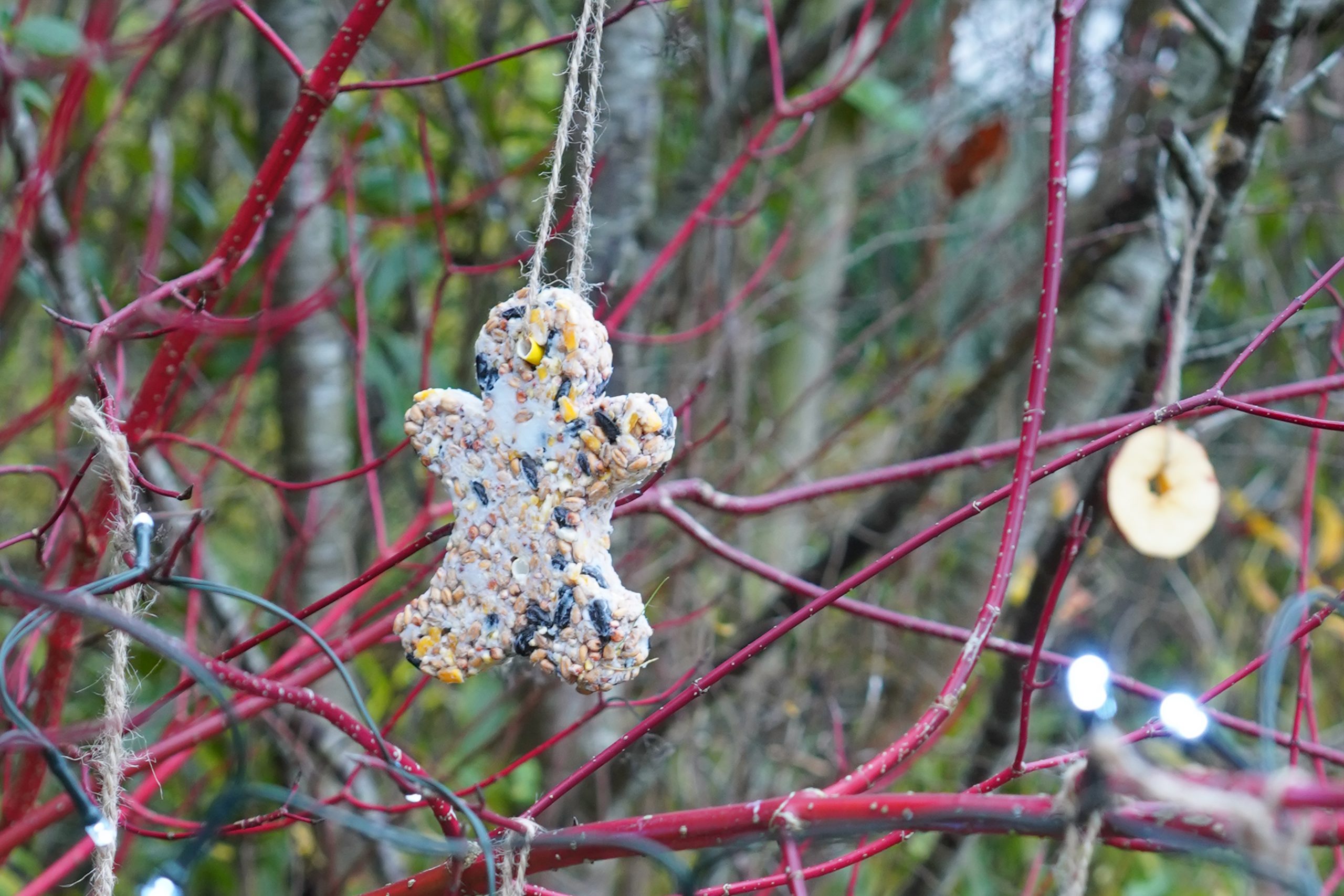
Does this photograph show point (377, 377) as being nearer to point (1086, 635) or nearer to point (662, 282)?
point (662, 282)

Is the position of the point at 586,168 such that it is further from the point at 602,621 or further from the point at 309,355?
the point at 309,355

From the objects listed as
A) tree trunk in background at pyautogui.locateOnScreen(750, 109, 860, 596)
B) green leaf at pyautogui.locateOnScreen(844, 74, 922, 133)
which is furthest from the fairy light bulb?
green leaf at pyautogui.locateOnScreen(844, 74, 922, 133)

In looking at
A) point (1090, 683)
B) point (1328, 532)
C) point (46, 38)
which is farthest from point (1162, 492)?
point (1328, 532)

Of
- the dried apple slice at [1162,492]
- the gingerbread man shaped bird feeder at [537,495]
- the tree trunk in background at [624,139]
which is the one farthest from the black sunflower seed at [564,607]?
the tree trunk in background at [624,139]

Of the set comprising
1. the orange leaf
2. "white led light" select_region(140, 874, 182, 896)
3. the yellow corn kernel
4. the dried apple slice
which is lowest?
"white led light" select_region(140, 874, 182, 896)

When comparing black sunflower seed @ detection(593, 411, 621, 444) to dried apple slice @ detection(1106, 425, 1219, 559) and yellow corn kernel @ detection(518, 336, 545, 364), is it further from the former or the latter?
dried apple slice @ detection(1106, 425, 1219, 559)

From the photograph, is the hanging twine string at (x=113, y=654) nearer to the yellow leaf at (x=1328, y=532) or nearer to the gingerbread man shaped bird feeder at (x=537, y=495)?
the gingerbread man shaped bird feeder at (x=537, y=495)
